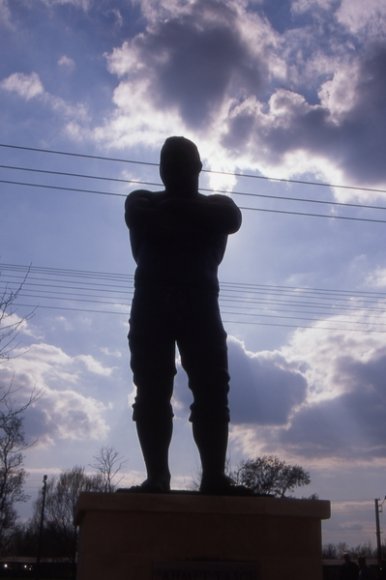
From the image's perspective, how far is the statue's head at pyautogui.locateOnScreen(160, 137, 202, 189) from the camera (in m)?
6.19

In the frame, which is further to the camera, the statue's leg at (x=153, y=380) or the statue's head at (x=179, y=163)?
the statue's head at (x=179, y=163)

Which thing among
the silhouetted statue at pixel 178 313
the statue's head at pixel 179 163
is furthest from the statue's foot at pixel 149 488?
the statue's head at pixel 179 163

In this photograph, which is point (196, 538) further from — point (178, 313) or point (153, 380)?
point (178, 313)

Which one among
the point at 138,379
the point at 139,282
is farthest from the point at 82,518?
the point at 139,282

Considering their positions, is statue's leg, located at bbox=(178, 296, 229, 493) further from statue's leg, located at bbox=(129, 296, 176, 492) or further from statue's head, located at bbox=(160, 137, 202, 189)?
statue's head, located at bbox=(160, 137, 202, 189)

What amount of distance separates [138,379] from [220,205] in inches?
67.1

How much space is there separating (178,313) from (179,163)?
1.44 meters

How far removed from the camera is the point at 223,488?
17.0 feet

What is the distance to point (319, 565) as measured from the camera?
192 inches

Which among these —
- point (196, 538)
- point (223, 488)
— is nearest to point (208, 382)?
point (223, 488)

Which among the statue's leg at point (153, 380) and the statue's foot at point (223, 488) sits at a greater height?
the statue's leg at point (153, 380)

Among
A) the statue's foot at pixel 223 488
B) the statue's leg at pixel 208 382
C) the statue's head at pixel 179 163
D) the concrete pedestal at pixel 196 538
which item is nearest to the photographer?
the concrete pedestal at pixel 196 538

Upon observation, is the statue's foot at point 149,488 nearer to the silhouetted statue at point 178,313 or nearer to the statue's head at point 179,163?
the silhouetted statue at point 178,313

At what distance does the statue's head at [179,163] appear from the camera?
6188 mm
